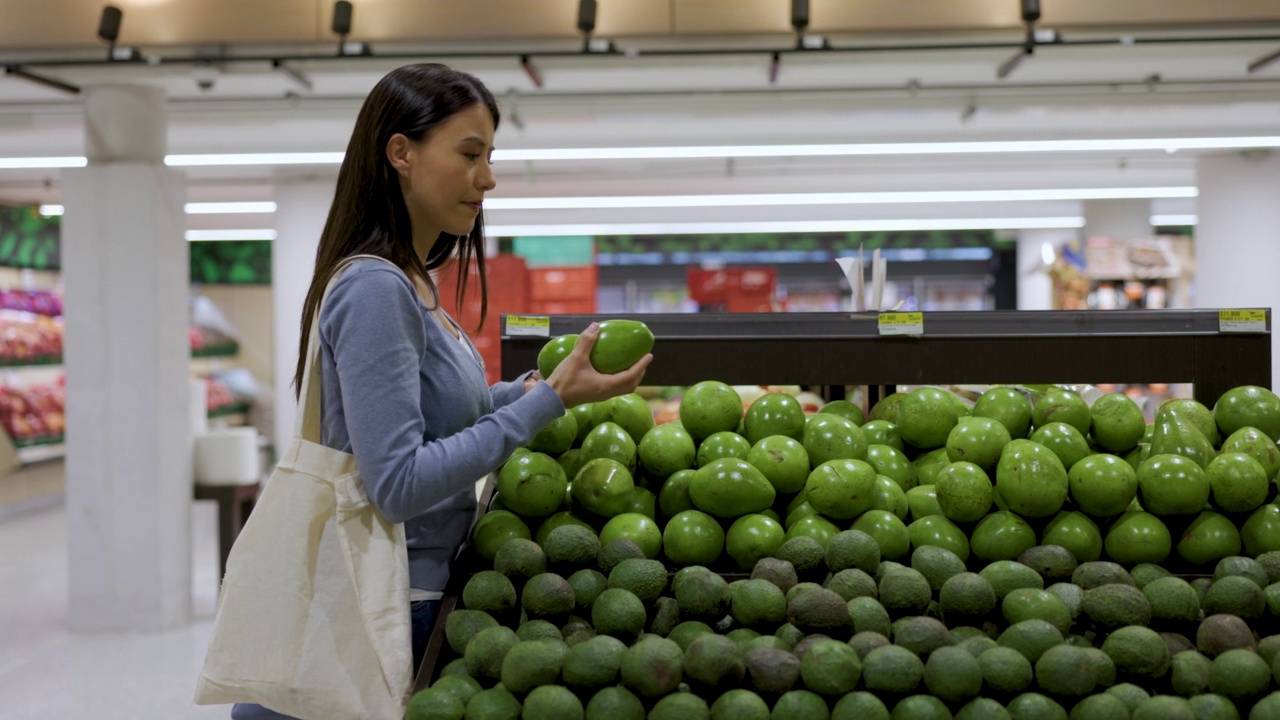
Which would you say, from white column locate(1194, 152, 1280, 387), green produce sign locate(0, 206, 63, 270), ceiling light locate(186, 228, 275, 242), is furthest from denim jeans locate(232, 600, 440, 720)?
ceiling light locate(186, 228, 275, 242)

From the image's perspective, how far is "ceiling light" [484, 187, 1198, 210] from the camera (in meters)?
8.97

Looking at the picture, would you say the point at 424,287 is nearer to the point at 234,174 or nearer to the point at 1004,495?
the point at 1004,495

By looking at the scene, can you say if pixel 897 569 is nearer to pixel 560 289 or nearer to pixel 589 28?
pixel 589 28

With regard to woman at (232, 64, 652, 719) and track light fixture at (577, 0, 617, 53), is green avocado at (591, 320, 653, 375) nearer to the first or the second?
woman at (232, 64, 652, 719)

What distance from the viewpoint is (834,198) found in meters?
9.41

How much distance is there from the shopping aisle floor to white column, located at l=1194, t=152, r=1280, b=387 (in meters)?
7.13

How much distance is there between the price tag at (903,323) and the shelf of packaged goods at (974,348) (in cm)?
2

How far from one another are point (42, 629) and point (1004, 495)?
5.21 metres

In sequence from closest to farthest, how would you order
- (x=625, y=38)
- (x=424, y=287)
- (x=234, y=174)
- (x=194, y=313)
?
(x=424, y=287)
(x=625, y=38)
(x=234, y=174)
(x=194, y=313)

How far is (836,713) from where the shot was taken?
135cm

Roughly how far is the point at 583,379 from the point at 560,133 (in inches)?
240

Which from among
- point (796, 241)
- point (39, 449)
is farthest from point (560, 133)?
point (796, 241)

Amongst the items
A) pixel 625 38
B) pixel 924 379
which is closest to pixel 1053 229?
pixel 625 38

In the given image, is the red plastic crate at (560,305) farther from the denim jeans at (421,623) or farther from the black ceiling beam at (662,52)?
the denim jeans at (421,623)
